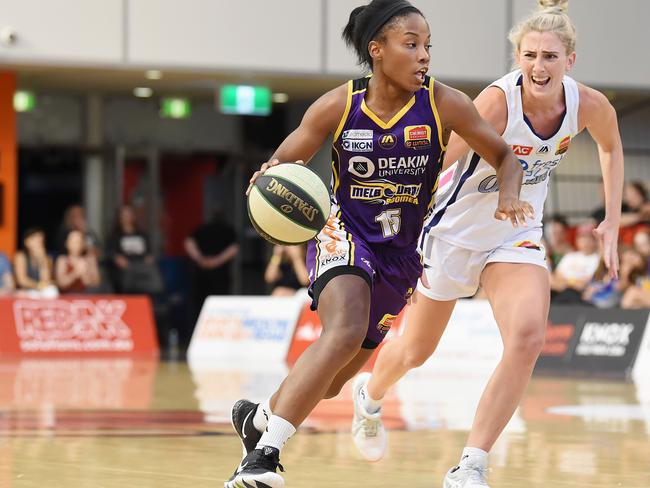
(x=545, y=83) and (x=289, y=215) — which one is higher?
(x=545, y=83)

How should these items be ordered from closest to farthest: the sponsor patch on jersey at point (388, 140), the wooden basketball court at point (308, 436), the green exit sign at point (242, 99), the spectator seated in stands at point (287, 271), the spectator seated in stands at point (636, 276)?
the sponsor patch on jersey at point (388, 140), the wooden basketball court at point (308, 436), the spectator seated in stands at point (636, 276), the spectator seated in stands at point (287, 271), the green exit sign at point (242, 99)

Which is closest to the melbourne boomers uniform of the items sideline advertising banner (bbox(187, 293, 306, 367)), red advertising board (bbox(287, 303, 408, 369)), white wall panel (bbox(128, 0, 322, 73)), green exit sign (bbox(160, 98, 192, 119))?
red advertising board (bbox(287, 303, 408, 369))

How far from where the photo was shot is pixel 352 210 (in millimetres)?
5910

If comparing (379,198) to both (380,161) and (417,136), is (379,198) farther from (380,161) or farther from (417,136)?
(417,136)

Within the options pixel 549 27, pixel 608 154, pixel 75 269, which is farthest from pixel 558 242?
pixel 549 27

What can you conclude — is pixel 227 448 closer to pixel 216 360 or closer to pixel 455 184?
pixel 455 184

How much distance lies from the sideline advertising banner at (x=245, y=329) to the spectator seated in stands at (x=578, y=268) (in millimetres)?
3297

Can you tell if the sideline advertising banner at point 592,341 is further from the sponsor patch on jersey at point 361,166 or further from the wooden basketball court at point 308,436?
the sponsor patch on jersey at point 361,166

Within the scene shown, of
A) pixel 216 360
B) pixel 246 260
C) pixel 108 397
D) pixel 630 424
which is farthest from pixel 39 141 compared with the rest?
pixel 630 424

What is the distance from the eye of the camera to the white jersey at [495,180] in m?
6.22

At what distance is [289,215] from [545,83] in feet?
4.90

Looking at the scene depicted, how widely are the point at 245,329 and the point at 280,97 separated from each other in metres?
6.24

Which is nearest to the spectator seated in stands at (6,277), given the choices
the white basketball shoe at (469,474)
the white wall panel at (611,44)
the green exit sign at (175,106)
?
the green exit sign at (175,106)

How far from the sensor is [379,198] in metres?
5.86
